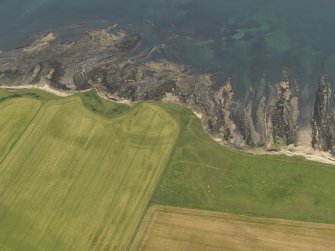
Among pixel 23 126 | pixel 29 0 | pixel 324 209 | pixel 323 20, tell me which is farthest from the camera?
pixel 29 0

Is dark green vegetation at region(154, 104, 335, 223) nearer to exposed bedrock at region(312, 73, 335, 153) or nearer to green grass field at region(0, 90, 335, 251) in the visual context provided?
green grass field at region(0, 90, 335, 251)

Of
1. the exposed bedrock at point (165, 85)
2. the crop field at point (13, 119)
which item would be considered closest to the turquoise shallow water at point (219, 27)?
the exposed bedrock at point (165, 85)

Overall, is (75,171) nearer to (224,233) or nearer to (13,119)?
(13,119)

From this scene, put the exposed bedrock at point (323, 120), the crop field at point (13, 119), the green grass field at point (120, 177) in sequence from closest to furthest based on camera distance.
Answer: the green grass field at point (120, 177)
the exposed bedrock at point (323, 120)
the crop field at point (13, 119)

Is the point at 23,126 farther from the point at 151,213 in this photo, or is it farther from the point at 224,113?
the point at 224,113

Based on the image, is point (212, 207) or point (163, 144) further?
point (163, 144)

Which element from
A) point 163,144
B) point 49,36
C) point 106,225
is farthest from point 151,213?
point 49,36

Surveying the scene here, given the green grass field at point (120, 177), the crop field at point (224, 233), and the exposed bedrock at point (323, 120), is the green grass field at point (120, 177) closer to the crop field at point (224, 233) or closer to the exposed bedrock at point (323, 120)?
the crop field at point (224, 233)
